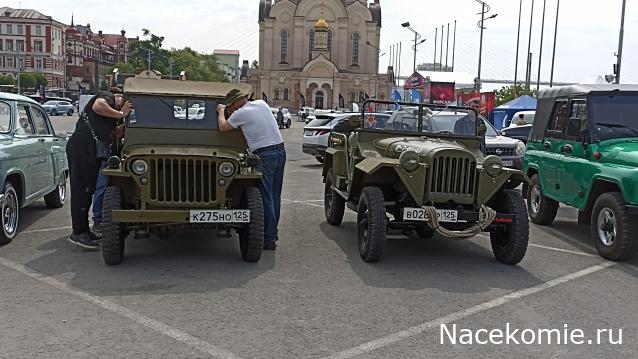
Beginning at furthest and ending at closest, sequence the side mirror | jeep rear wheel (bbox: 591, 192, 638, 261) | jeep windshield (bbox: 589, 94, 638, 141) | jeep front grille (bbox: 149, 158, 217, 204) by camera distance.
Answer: the side mirror, jeep windshield (bbox: 589, 94, 638, 141), jeep rear wheel (bbox: 591, 192, 638, 261), jeep front grille (bbox: 149, 158, 217, 204)

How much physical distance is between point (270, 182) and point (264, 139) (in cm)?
50

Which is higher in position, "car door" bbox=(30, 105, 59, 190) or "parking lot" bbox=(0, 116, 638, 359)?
"car door" bbox=(30, 105, 59, 190)

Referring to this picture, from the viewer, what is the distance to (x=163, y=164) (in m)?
7.03

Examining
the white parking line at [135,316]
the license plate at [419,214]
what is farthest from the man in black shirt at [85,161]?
the license plate at [419,214]

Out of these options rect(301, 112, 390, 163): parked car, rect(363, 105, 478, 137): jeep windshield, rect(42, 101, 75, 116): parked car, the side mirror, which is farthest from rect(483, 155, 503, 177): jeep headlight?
rect(42, 101, 75, 116): parked car

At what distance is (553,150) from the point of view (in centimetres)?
987

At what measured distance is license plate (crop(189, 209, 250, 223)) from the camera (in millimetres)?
6949

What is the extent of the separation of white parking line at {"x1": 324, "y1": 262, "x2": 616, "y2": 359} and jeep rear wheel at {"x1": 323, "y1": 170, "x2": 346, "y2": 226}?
3.28 meters

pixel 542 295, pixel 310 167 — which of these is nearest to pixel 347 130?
pixel 542 295

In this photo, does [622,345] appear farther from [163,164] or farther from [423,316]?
[163,164]

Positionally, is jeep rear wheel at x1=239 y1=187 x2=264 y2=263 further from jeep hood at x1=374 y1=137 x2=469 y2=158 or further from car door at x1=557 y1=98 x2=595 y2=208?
car door at x1=557 y1=98 x2=595 y2=208

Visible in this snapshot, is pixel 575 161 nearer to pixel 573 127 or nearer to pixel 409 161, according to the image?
pixel 573 127

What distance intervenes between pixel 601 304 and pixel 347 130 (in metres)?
4.32

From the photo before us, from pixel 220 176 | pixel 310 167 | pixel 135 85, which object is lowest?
pixel 310 167
